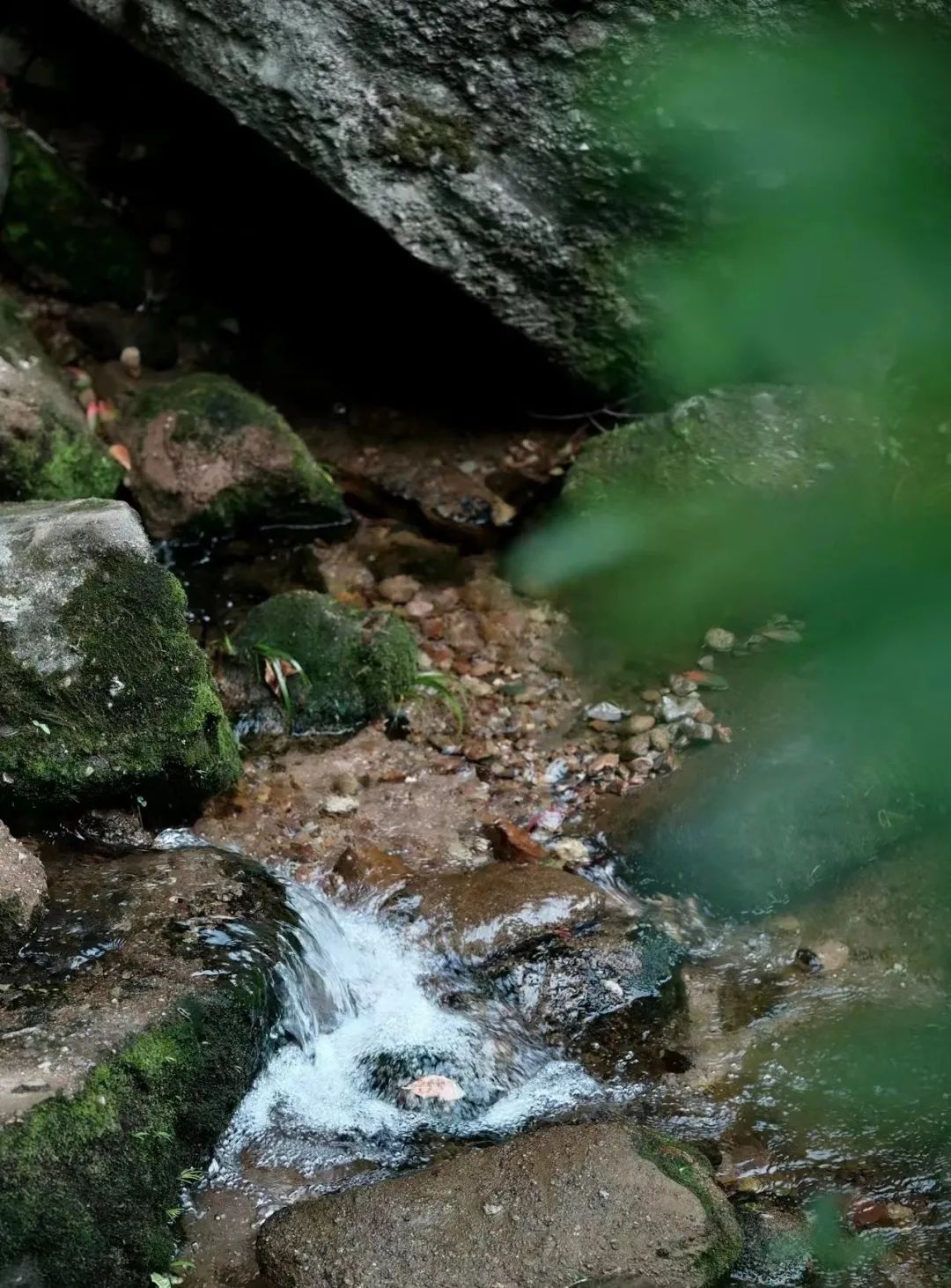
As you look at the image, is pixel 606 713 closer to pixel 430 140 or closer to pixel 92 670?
pixel 92 670

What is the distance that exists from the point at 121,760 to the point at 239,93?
→ 6.92 feet

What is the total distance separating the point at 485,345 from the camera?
4270mm

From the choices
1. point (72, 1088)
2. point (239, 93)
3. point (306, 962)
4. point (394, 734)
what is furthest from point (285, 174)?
point (72, 1088)

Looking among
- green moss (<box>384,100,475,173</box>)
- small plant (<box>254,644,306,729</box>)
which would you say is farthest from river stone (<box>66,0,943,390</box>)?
small plant (<box>254,644,306,729</box>)

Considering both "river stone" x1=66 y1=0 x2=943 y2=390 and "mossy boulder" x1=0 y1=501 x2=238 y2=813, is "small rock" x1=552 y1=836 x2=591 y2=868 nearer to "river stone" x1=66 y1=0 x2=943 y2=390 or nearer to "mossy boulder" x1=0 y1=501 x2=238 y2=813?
"mossy boulder" x1=0 y1=501 x2=238 y2=813

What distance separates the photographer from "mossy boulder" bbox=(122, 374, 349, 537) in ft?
12.7

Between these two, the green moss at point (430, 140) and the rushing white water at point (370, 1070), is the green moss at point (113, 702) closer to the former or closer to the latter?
the rushing white water at point (370, 1070)

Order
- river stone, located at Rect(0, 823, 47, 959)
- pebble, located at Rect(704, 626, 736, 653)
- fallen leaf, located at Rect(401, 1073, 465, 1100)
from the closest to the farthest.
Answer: river stone, located at Rect(0, 823, 47, 959) < fallen leaf, located at Rect(401, 1073, 465, 1100) < pebble, located at Rect(704, 626, 736, 653)

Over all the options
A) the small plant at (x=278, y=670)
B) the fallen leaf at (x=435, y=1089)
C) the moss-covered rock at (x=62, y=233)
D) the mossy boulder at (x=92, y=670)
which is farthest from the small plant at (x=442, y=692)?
the moss-covered rock at (x=62, y=233)

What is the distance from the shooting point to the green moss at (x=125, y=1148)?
191cm

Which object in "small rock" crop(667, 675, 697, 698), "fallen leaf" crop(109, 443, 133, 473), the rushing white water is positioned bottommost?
the rushing white water

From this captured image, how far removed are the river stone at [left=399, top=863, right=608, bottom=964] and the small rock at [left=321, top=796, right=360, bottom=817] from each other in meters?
0.32

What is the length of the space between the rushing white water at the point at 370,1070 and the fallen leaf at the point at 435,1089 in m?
0.01

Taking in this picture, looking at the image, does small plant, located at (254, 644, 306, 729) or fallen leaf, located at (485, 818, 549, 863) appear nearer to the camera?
fallen leaf, located at (485, 818, 549, 863)
